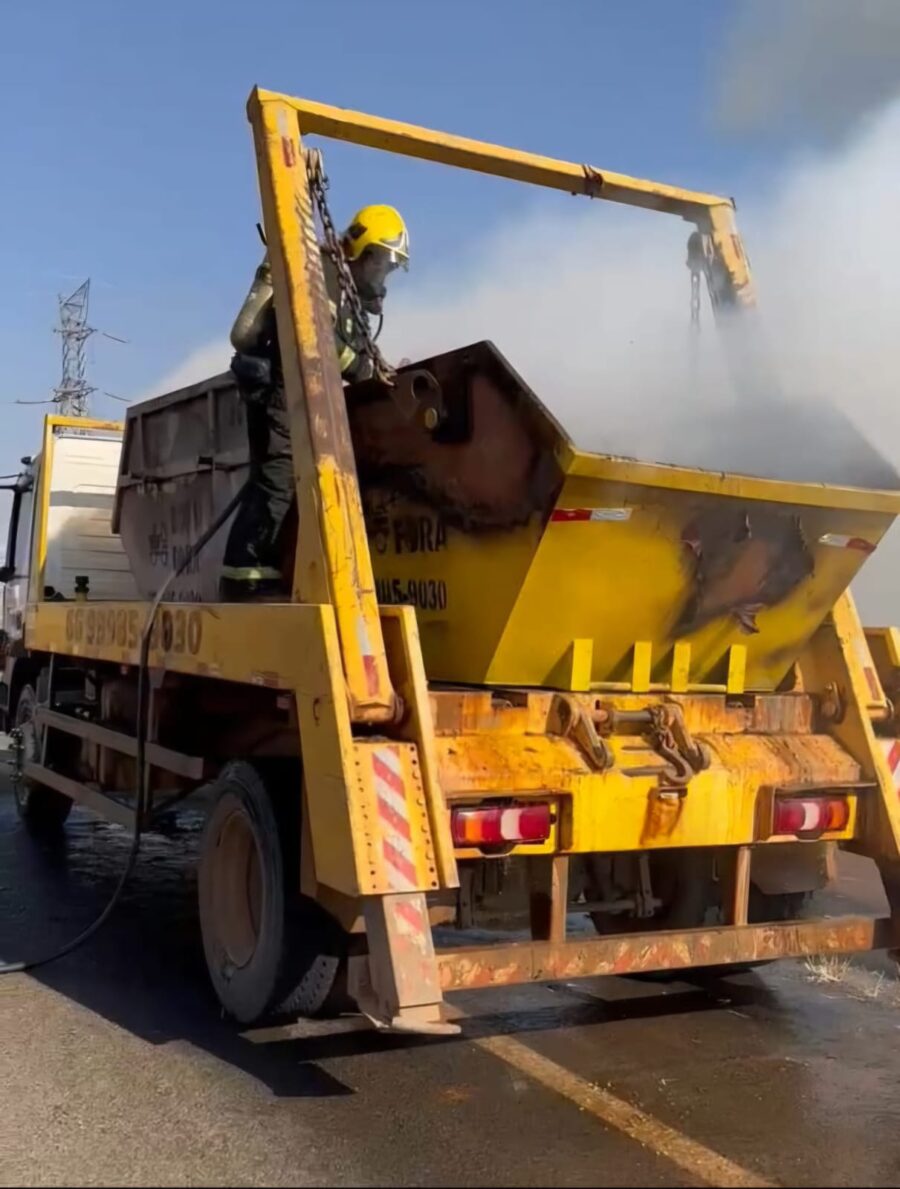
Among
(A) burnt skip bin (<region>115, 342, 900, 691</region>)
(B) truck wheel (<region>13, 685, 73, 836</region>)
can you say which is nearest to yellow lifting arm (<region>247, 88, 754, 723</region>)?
(A) burnt skip bin (<region>115, 342, 900, 691</region>)

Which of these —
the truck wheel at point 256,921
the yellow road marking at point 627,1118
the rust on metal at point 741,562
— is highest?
the rust on metal at point 741,562

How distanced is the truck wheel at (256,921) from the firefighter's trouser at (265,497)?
0.92 m

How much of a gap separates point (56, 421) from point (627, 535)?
18.3 feet

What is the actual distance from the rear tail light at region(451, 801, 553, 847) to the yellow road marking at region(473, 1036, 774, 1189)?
838 mm

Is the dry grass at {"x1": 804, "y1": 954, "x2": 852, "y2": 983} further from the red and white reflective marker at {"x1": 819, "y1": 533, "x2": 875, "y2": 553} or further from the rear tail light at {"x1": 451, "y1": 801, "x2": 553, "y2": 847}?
the rear tail light at {"x1": 451, "y1": 801, "x2": 553, "y2": 847}

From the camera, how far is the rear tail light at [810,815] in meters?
4.88

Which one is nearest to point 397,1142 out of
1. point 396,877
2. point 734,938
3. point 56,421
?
point 396,877

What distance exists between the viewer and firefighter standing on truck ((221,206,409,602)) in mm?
5418

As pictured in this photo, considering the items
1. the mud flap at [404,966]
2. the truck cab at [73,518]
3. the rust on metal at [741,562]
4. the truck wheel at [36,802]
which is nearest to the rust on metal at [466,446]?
the rust on metal at [741,562]

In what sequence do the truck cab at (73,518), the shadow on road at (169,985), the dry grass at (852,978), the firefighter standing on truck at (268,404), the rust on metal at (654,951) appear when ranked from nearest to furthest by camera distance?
the rust on metal at (654,951) → the shadow on road at (169,985) → the firefighter standing on truck at (268,404) → the dry grass at (852,978) → the truck cab at (73,518)

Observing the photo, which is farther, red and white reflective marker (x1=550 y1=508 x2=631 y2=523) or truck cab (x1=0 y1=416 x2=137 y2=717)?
truck cab (x1=0 y1=416 x2=137 y2=717)

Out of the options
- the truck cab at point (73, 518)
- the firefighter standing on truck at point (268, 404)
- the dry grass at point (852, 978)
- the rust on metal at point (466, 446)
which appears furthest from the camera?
the truck cab at point (73, 518)

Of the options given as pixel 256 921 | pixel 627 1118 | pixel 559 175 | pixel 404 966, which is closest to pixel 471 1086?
pixel 627 1118

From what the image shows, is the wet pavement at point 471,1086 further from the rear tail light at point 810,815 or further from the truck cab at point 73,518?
the truck cab at point 73,518
